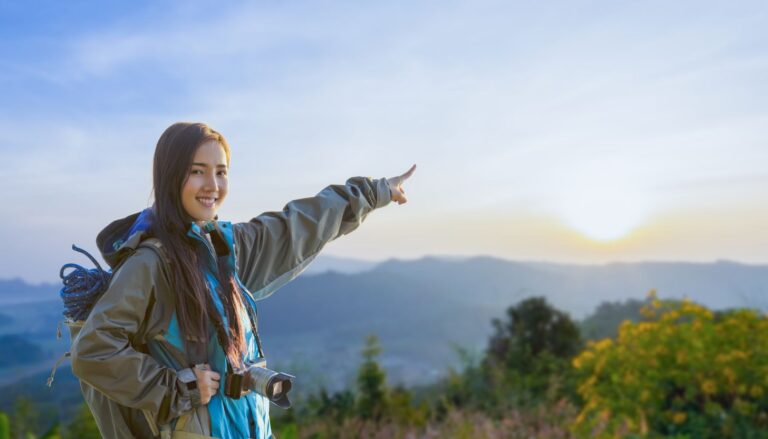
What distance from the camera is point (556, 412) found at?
6496mm

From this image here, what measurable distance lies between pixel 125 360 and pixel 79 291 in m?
0.29

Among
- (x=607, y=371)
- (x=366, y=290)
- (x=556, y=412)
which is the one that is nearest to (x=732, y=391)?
(x=607, y=371)

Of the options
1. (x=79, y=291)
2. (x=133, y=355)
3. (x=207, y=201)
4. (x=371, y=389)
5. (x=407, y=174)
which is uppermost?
(x=407, y=174)

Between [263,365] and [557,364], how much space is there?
24.7 ft

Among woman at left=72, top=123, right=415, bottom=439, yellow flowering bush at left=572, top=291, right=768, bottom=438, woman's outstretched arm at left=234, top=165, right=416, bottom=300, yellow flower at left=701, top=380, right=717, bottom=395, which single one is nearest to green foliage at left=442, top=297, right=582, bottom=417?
yellow flowering bush at left=572, top=291, right=768, bottom=438

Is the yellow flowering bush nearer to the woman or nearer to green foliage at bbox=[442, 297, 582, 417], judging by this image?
green foliage at bbox=[442, 297, 582, 417]

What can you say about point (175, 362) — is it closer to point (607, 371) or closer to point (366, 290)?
point (607, 371)

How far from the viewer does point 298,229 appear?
290cm

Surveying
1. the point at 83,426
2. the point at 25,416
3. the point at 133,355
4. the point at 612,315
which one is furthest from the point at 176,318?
the point at 612,315

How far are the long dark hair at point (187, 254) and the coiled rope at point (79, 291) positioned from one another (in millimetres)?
224

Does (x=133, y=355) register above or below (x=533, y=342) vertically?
above

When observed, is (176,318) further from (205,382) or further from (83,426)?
(83,426)

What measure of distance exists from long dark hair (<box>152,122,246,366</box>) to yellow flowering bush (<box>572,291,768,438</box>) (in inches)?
182

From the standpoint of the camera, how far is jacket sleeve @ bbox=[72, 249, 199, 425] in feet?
7.01
